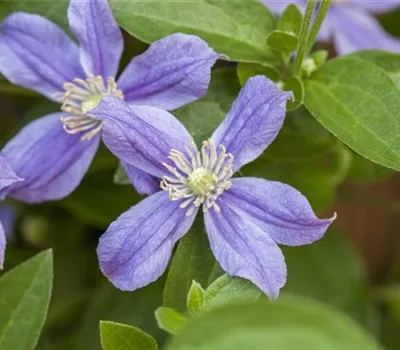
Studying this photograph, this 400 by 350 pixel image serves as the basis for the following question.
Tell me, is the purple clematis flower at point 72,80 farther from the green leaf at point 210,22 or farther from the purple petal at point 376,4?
the purple petal at point 376,4

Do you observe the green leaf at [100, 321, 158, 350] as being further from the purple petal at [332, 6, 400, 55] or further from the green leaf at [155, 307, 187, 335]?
the purple petal at [332, 6, 400, 55]

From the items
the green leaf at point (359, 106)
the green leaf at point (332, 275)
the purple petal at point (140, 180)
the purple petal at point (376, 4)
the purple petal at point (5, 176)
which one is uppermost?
the green leaf at point (359, 106)

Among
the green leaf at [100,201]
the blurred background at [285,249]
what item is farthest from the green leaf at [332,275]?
the green leaf at [100,201]

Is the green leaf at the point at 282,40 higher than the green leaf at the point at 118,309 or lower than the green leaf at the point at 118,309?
higher

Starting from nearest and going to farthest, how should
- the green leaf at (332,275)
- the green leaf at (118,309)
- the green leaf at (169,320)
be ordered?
the green leaf at (169,320)
the green leaf at (118,309)
the green leaf at (332,275)

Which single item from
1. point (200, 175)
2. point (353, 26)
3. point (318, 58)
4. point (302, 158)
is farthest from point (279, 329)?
point (353, 26)

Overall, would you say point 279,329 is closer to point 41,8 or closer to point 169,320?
point 169,320

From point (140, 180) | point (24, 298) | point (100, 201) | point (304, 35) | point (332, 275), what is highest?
point (304, 35)
